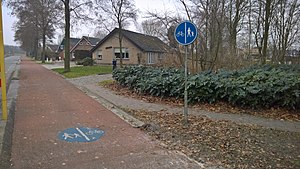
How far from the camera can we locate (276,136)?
A: 5535mm

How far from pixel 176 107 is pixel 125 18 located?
16694 mm

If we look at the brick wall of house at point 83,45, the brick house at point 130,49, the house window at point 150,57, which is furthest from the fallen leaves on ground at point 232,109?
the brick wall of house at point 83,45

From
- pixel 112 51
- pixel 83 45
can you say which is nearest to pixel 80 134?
pixel 112 51

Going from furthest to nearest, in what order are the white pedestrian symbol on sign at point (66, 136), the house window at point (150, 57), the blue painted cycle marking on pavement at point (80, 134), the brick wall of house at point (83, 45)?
the brick wall of house at point (83, 45)
the house window at point (150, 57)
the white pedestrian symbol on sign at point (66, 136)
the blue painted cycle marking on pavement at point (80, 134)

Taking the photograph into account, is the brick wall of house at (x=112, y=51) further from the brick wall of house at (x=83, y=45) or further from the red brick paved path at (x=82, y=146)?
the red brick paved path at (x=82, y=146)

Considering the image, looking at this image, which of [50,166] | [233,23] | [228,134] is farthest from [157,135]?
[233,23]

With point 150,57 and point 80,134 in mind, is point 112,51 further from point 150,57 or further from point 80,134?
point 80,134

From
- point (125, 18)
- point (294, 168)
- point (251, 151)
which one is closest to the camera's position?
point (294, 168)

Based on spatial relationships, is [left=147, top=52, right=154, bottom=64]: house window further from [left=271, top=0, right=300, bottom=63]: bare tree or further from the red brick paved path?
the red brick paved path

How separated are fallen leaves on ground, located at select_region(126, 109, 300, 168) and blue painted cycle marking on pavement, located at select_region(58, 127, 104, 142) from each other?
1.16 m

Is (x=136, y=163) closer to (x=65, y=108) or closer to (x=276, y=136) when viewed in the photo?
(x=276, y=136)

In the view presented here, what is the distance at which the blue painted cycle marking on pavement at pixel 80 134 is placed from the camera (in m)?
5.27

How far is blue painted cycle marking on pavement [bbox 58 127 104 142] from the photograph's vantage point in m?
5.27

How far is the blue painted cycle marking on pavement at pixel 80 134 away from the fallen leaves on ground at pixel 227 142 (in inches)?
45.6
